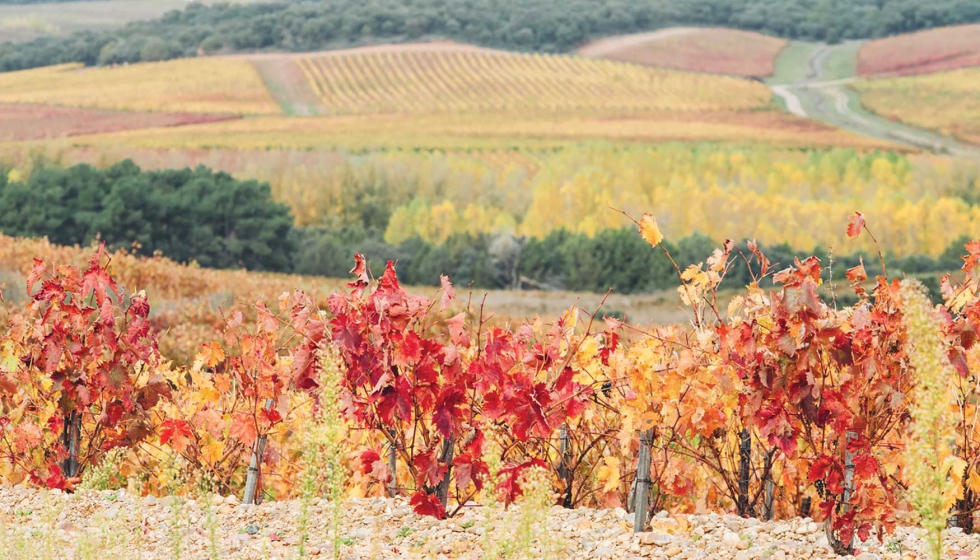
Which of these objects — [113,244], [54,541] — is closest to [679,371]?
[54,541]

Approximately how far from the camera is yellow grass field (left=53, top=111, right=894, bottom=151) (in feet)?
116

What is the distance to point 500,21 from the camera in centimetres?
5297

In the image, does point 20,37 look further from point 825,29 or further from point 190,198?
point 825,29

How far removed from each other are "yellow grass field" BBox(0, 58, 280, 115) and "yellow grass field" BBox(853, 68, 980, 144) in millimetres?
25829

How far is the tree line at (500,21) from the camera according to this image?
1847 inches

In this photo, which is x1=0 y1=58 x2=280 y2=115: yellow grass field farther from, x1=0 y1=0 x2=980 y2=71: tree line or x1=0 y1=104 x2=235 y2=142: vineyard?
x1=0 y1=0 x2=980 y2=71: tree line

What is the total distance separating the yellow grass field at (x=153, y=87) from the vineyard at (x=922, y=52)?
28.6m

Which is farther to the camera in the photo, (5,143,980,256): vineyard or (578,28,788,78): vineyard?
(578,28,788,78): vineyard

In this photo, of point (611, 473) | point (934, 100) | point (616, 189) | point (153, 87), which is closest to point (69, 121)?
point (153, 87)

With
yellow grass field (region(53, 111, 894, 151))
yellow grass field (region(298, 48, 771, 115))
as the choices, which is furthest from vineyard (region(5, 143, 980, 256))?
yellow grass field (region(298, 48, 771, 115))

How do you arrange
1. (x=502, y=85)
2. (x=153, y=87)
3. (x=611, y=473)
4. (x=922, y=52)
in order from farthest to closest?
1. (x=922, y=52)
2. (x=502, y=85)
3. (x=153, y=87)
4. (x=611, y=473)

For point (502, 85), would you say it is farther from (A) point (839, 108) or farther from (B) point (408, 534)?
(B) point (408, 534)

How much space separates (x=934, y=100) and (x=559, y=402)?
150ft

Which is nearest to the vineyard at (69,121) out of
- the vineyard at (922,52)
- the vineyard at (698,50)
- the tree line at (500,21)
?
the tree line at (500,21)
